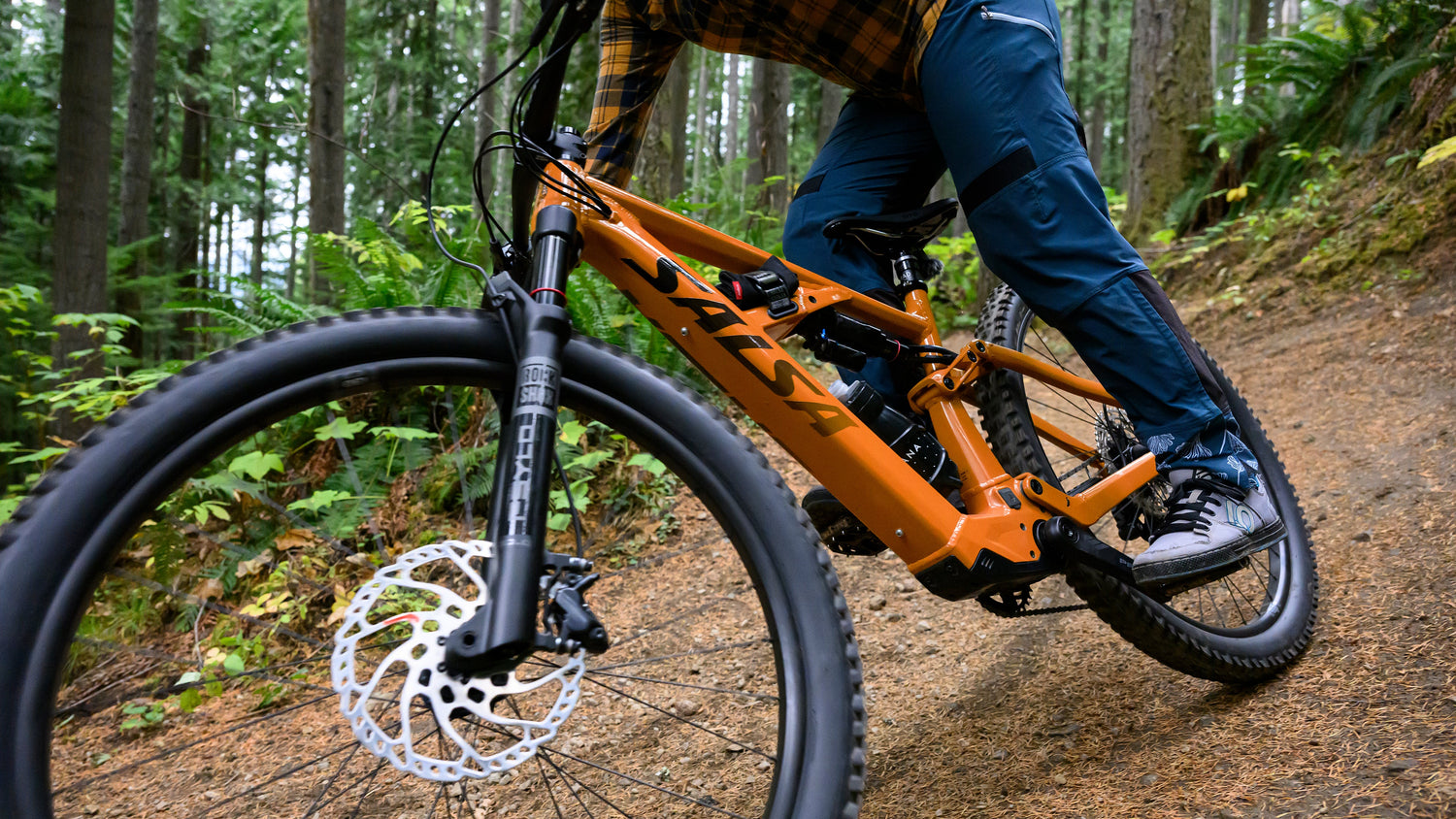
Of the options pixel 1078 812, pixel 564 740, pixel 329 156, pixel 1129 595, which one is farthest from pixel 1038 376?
pixel 329 156

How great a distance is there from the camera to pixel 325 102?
8.52 meters

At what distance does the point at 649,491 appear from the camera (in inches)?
139

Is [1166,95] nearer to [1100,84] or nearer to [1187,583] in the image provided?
[1187,583]

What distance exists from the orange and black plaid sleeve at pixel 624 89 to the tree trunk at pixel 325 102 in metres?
7.68

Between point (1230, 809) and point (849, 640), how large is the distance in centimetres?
85

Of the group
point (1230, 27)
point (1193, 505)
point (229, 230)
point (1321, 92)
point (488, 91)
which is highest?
point (1230, 27)

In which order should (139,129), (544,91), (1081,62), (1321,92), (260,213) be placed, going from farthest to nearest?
1. (260,213)
2. (1081,62)
3. (139,129)
4. (1321,92)
5. (544,91)

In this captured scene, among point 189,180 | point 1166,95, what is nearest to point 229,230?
point 189,180

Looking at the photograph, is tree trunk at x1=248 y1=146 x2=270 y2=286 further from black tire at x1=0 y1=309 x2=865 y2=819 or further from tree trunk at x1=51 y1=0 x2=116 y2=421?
black tire at x1=0 y1=309 x2=865 y2=819

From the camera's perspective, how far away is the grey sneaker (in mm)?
1750

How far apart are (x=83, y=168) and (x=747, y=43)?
8434mm

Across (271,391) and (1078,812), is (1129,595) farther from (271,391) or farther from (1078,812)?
(271,391)

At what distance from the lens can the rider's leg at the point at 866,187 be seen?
2061 mm

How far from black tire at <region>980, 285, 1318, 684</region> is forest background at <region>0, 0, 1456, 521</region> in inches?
56.4
